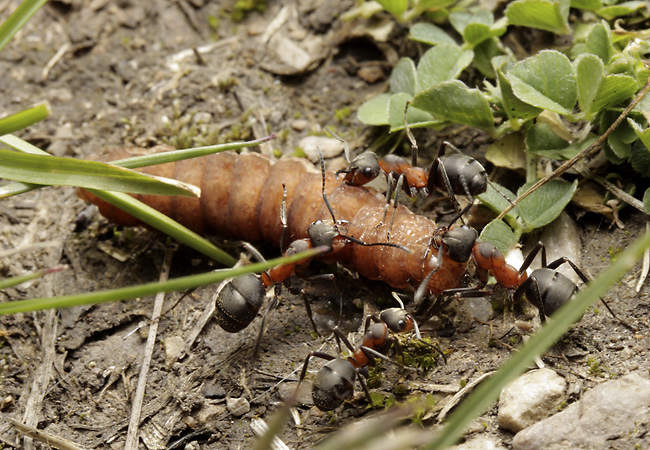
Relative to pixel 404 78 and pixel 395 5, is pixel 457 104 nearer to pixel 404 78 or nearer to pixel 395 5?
pixel 404 78

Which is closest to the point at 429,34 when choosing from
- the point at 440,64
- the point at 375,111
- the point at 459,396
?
the point at 440,64

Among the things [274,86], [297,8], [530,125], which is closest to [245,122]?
[274,86]

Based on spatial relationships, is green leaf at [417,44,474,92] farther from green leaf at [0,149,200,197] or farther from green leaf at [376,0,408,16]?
green leaf at [0,149,200,197]

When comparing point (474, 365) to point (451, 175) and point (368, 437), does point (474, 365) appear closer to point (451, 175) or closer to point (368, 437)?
point (451, 175)

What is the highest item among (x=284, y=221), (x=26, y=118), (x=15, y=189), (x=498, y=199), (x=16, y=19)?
(x=16, y=19)

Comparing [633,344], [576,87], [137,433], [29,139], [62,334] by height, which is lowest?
[633,344]
